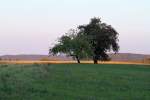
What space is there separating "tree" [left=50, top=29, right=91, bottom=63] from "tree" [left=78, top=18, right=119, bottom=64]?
1.51 m

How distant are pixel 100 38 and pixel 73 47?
5644mm

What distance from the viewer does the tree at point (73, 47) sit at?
3285 inches

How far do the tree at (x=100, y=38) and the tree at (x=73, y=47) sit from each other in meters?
1.51

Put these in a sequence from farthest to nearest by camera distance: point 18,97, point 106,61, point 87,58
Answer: point 106,61 → point 87,58 → point 18,97

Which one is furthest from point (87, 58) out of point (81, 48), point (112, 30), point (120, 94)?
point (120, 94)

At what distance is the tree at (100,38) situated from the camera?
8531cm

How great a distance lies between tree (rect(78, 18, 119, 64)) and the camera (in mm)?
85312

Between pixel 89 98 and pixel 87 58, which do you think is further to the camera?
pixel 87 58

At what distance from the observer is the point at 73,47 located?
83.9 metres

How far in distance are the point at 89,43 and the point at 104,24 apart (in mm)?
5561

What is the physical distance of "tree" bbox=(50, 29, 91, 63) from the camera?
83438mm

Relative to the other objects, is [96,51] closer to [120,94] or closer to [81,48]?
[81,48]

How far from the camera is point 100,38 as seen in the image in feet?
280

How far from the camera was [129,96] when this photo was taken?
65.1ft
